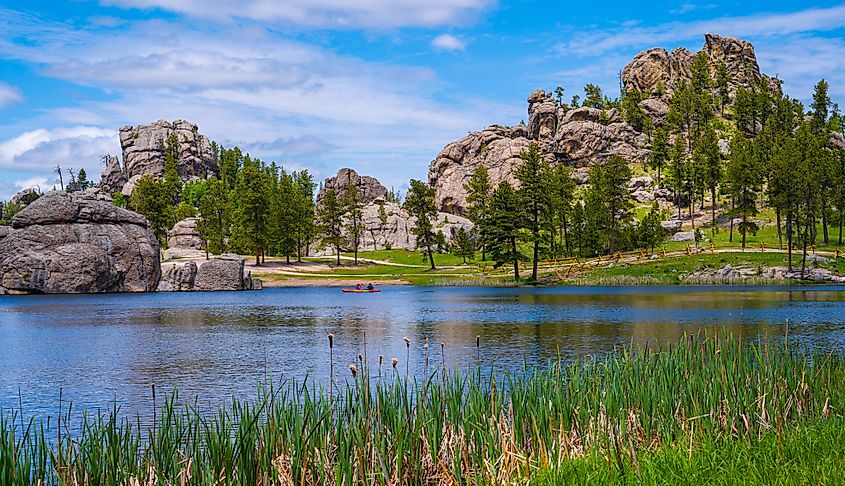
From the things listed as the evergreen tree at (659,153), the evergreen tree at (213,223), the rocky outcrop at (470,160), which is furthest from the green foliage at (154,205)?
the evergreen tree at (659,153)

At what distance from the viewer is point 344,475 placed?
30.4ft

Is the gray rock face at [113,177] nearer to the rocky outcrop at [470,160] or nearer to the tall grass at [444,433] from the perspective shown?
the rocky outcrop at [470,160]

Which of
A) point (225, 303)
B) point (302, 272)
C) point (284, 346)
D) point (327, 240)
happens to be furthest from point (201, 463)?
point (327, 240)

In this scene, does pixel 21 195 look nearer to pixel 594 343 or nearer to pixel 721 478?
pixel 594 343

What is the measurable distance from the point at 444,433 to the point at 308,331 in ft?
98.3

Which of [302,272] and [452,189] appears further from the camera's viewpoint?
[452,189]

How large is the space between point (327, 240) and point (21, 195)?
266 ft

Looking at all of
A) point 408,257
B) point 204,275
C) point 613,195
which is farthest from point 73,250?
point 613,195

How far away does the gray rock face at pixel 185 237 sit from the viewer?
408 ft

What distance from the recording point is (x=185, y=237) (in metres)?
125

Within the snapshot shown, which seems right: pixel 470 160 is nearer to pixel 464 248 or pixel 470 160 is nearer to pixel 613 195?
pixel 464 248

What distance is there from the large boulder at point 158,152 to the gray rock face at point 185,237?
61.5m

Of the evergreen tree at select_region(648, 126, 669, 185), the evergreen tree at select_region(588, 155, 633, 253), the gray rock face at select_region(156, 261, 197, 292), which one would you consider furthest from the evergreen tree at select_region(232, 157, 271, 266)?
the evergreen tree at select_region(648, 126, 669, 185)

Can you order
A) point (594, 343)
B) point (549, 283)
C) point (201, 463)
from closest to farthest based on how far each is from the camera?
point (201, 463), point (594, 343), point (549, 283)
